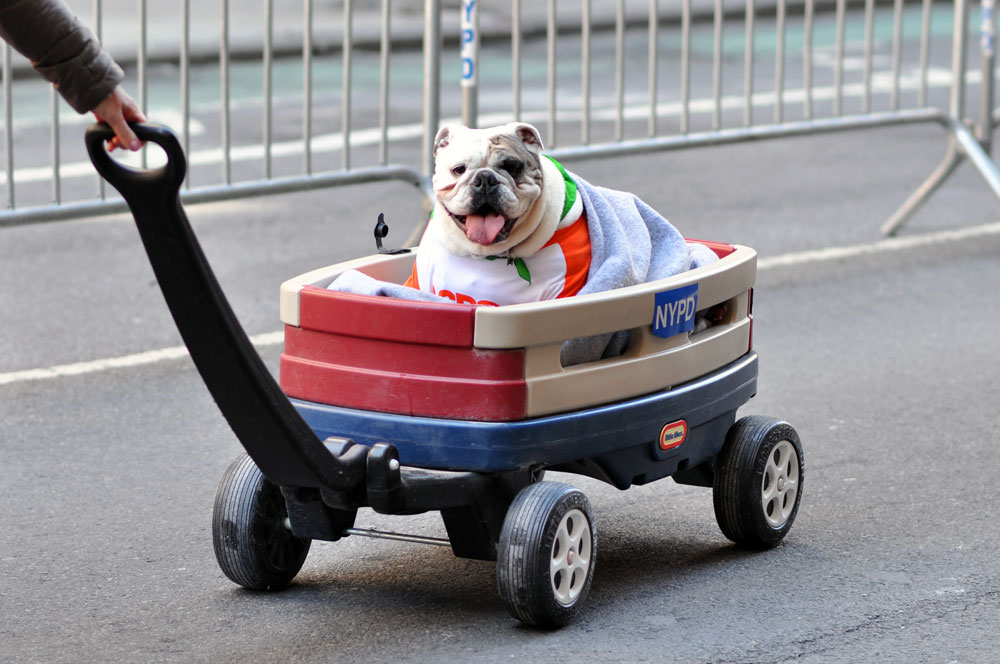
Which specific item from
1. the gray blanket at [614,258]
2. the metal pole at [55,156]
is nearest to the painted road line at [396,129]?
the metal pole at [55,156]

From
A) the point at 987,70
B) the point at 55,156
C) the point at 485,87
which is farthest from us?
the point at 485,87

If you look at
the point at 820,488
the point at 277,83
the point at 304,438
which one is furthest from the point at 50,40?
the point at 277,83

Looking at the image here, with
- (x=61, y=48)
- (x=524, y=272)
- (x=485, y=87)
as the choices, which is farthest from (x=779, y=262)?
(x=485, y=87)

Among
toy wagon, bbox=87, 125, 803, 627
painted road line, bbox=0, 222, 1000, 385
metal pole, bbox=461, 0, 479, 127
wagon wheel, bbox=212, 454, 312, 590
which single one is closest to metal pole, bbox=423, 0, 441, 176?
metal pole, bbox=461, 0, 479, 127

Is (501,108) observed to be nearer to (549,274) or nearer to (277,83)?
(277,83)

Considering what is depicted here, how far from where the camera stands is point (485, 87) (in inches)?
487

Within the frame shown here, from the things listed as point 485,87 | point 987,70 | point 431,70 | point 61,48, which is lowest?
point 485,87

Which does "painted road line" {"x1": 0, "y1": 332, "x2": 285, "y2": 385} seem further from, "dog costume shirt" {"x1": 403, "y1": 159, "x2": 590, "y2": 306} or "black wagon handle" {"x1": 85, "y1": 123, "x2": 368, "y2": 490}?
"black wagon handle" {"x1": 85, "y1": 123, "x2": 368, "y2": 490}

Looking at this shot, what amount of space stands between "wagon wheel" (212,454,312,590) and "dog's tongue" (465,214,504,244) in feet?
2.39

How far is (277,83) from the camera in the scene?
41.2 feet

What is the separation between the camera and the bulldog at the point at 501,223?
364cm

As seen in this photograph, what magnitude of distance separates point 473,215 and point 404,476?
0.62 m

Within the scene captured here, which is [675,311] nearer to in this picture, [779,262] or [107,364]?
[107,364]

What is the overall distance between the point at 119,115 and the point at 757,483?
6.10ft
